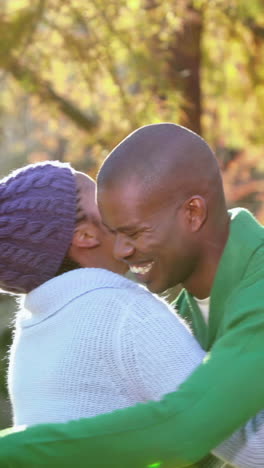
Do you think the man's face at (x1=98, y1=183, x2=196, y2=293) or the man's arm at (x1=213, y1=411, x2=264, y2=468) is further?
the man's face at (x1=98, y1=183, x2=196, y2=293)

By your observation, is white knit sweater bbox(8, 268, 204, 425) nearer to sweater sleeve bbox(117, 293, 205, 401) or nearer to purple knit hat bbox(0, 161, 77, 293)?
sweater sleeve bbox(117, 293, 205, 401)

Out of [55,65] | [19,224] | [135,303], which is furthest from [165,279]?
[55,65]

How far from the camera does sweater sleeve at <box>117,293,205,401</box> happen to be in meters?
1.93

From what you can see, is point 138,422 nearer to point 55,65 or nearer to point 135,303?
point 135,303

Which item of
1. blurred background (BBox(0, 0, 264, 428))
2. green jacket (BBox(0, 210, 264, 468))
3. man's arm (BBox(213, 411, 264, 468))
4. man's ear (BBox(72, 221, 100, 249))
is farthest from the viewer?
blurred background (BBox(0, 0, 264, 428))

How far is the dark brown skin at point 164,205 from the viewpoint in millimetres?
2148

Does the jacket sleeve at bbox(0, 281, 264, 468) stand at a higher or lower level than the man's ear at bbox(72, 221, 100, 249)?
lower

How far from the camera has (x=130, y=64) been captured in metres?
7.33

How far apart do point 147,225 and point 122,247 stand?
0.29ft

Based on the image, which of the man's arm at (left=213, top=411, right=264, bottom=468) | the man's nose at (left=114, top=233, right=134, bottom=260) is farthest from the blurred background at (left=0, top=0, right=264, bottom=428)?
the man's arm at (left=213, top=411, right=264, bottom=468)

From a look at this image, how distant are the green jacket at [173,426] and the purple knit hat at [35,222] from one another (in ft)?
1.86

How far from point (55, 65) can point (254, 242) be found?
6393mm

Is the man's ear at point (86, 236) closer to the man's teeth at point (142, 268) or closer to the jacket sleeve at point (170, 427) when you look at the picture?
the man's teeth at point (142, 268)

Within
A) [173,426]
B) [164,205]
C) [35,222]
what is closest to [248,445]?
[173,426]
